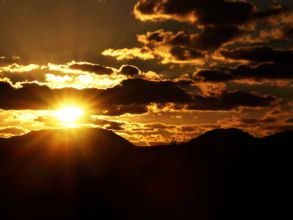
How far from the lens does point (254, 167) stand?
195m

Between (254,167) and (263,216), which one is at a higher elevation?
(254,167)

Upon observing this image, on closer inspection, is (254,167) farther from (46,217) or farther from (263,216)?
(46,217)

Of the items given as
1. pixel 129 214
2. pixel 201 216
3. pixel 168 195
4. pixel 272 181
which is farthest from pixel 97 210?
pixel 272 181

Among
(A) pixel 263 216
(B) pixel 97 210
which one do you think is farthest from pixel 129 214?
(A) pixel 263 216

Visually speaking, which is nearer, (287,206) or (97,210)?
(287,206)

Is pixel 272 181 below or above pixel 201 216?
above

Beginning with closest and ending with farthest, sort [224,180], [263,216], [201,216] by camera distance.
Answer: [263,216], [201,216], [224,180]

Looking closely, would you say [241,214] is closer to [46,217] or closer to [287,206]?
[287,206]

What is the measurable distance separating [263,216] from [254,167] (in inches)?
1296

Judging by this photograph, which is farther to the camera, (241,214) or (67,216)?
(67,216)

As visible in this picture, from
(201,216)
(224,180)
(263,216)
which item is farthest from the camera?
(224,180)

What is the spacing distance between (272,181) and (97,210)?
227 feet

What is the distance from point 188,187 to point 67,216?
169 ft

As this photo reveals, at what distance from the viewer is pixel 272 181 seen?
597 ft
